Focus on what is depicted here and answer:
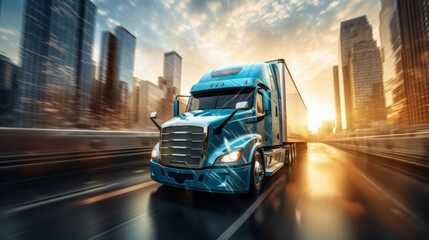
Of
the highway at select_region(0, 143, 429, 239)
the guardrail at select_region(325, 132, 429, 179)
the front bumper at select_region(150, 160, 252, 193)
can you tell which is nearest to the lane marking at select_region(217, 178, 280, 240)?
the highway at select_region(0, 143, 429, 239)

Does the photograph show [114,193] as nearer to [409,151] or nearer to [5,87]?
[409,151]

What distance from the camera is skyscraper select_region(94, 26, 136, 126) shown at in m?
74.6

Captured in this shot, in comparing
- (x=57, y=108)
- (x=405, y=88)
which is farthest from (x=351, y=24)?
(x=57, y=108)

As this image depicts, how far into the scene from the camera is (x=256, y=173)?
4.19 meters

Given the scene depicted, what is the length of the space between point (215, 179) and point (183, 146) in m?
0.87

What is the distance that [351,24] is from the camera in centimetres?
18488

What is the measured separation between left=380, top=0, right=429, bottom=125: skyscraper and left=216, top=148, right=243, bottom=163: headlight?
10826cm

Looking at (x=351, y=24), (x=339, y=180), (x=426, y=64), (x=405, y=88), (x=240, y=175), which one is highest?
(x=351, y=24)

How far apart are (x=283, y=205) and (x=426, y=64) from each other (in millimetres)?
123454

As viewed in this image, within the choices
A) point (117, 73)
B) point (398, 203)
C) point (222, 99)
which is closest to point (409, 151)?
point (398, 203)

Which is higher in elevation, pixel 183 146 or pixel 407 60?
pixel 407 60

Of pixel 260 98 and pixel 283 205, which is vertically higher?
pixel 260 98

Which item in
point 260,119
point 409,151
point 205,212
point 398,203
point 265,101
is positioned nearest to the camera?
point 205,212

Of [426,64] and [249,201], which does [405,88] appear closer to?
[426,64]
